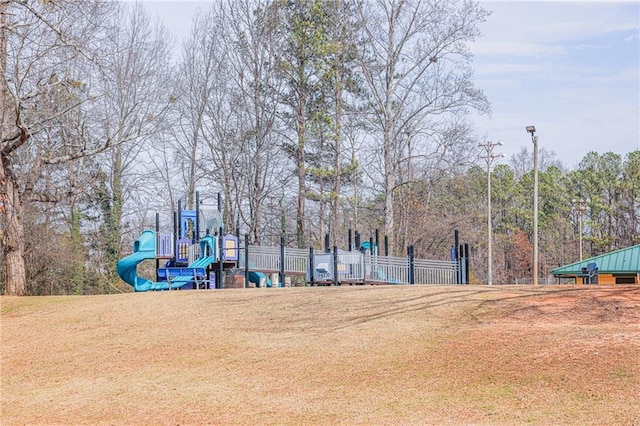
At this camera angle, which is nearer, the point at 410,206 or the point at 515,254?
the point at 410,206

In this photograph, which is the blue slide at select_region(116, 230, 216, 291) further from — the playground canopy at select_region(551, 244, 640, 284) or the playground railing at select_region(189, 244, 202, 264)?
the playground canopy at select_region(551, 244, 640, 284)

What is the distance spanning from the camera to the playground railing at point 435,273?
93.7 feet

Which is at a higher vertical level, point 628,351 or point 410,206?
point 410,206

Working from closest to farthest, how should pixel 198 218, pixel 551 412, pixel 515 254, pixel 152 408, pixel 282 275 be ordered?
pixel 551 412, pixel 152 408, pixel 282 275, pixel 198 218, pixel 515 254

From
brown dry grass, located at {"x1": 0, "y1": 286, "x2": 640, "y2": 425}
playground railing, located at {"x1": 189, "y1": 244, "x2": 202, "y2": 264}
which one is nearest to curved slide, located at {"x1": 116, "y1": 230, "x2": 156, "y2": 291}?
playground railing, located at {"x1": 189, "y1": 244, "x2": 202, "y2": 264}

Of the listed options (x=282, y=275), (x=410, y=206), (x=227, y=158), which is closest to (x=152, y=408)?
(x=282, y=275)

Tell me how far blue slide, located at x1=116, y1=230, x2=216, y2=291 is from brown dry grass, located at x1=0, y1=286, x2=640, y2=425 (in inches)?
351

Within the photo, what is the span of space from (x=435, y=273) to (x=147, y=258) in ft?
37.2

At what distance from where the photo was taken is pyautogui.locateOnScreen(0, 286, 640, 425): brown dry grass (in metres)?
11.1

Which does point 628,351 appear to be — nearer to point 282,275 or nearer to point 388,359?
point 388,359

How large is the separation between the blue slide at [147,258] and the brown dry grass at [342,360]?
8910 millimetres

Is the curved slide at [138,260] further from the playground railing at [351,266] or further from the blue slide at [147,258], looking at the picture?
the playground railing at [351,266]

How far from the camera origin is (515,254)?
6512 cm

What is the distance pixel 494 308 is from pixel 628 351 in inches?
173
